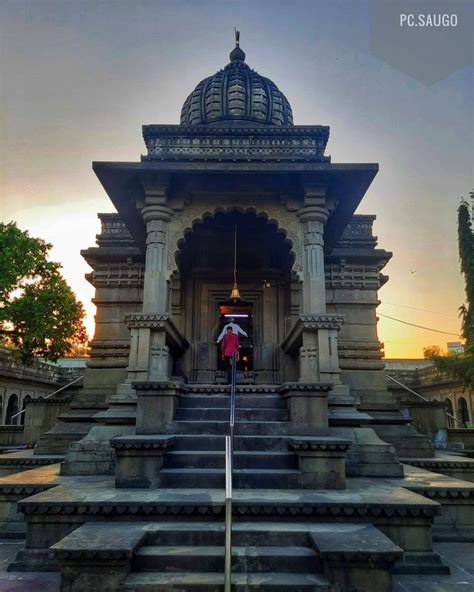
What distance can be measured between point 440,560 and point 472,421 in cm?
3383

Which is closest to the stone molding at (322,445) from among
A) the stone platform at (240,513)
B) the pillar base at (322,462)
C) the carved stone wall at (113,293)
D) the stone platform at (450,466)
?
the pillar base at (322,462)

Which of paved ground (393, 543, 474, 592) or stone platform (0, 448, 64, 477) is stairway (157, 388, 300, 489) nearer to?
paved ground (393, 543, 474, 592)

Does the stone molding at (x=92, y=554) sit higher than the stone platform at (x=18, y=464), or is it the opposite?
the stone platform at (x=18, y=464)

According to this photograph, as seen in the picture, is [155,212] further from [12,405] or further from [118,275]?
[12,405]

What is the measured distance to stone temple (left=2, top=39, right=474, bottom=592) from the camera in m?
4.29

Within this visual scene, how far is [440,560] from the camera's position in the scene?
481 centimetres

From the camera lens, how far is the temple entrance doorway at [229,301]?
12320 mm

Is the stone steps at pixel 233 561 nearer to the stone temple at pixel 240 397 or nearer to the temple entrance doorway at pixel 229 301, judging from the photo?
the stone temple at pixel 240 397

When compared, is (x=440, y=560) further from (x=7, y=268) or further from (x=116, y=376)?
(x=7, y=268)

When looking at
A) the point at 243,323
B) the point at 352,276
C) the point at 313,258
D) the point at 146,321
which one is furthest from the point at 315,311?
the point at 352,276

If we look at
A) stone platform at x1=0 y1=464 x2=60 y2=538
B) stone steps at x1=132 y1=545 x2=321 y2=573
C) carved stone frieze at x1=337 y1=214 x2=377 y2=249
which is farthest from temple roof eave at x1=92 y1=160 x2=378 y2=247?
stone steps at x1=132 y1=545 x2=321 y2=573

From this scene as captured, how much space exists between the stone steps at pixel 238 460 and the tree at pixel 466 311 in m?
22.4

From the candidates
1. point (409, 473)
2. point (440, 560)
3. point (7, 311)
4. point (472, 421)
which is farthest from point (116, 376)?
point (472, 421)

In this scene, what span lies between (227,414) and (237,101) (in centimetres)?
1193
